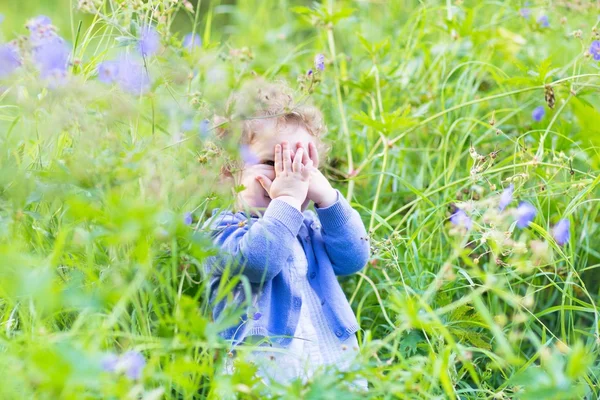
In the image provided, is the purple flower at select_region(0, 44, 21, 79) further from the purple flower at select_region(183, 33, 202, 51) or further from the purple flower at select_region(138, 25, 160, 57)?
the purple flower at select_region(183, 33, 202, 51)

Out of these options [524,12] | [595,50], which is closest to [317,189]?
[595,50]

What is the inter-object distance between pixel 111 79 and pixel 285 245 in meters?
0.57

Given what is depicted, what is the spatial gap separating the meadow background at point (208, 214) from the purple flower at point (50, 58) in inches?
0.7

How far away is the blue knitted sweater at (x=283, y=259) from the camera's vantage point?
1736mm

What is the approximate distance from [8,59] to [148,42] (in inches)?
12.1

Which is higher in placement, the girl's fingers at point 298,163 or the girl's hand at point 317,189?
the girl's fingers at point 298,163

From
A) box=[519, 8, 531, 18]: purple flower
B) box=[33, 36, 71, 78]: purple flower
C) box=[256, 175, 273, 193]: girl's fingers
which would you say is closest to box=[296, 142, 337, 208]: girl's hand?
box=[256, 175, 273, 193]: girl's fingers

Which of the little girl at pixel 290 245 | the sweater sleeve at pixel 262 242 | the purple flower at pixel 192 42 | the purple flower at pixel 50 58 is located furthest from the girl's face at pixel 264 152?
the purple flower at pixel 50 58

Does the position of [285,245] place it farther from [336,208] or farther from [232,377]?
[232,377]

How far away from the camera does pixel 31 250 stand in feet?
5.37

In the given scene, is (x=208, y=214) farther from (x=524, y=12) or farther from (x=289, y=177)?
(x=524, y=12)

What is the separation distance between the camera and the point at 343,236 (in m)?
1.92

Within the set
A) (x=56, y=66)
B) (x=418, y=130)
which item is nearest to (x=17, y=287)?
(x=56, y=66)

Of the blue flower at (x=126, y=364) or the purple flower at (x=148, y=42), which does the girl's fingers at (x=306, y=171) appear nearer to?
the purple flower at (x=148, y=42)
